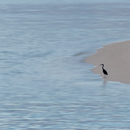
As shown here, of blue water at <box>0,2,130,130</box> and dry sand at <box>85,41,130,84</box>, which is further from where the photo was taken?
dry sand at <box>85,41,130,84</box>

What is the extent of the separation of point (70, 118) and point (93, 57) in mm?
12225

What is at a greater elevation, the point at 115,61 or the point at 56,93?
the point at 115,61

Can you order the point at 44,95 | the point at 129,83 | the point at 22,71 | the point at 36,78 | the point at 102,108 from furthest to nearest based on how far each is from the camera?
1. the point at 22,71
2. the point at 36,78
3. the point at 129,83
4. the point at 44,95
5. the point at 102,108

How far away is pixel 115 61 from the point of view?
85.6 feet

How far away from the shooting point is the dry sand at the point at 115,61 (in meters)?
23.0

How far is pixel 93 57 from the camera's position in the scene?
28938 millimetres

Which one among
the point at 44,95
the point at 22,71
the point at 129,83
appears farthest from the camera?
the point at 22,71

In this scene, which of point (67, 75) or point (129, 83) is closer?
point (129, 83)

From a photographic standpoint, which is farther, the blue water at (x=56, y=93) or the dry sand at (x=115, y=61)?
the dry sand at (x=115, y=61)

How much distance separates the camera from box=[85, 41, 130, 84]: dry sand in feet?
75.6

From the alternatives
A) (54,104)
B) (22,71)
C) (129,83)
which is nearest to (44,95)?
(54,104)

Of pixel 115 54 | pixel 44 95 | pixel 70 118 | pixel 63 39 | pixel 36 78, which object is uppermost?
pixel 63 39

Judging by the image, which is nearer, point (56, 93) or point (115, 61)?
point (56, 93)

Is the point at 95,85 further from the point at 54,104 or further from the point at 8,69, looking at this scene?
the point at 8,69
